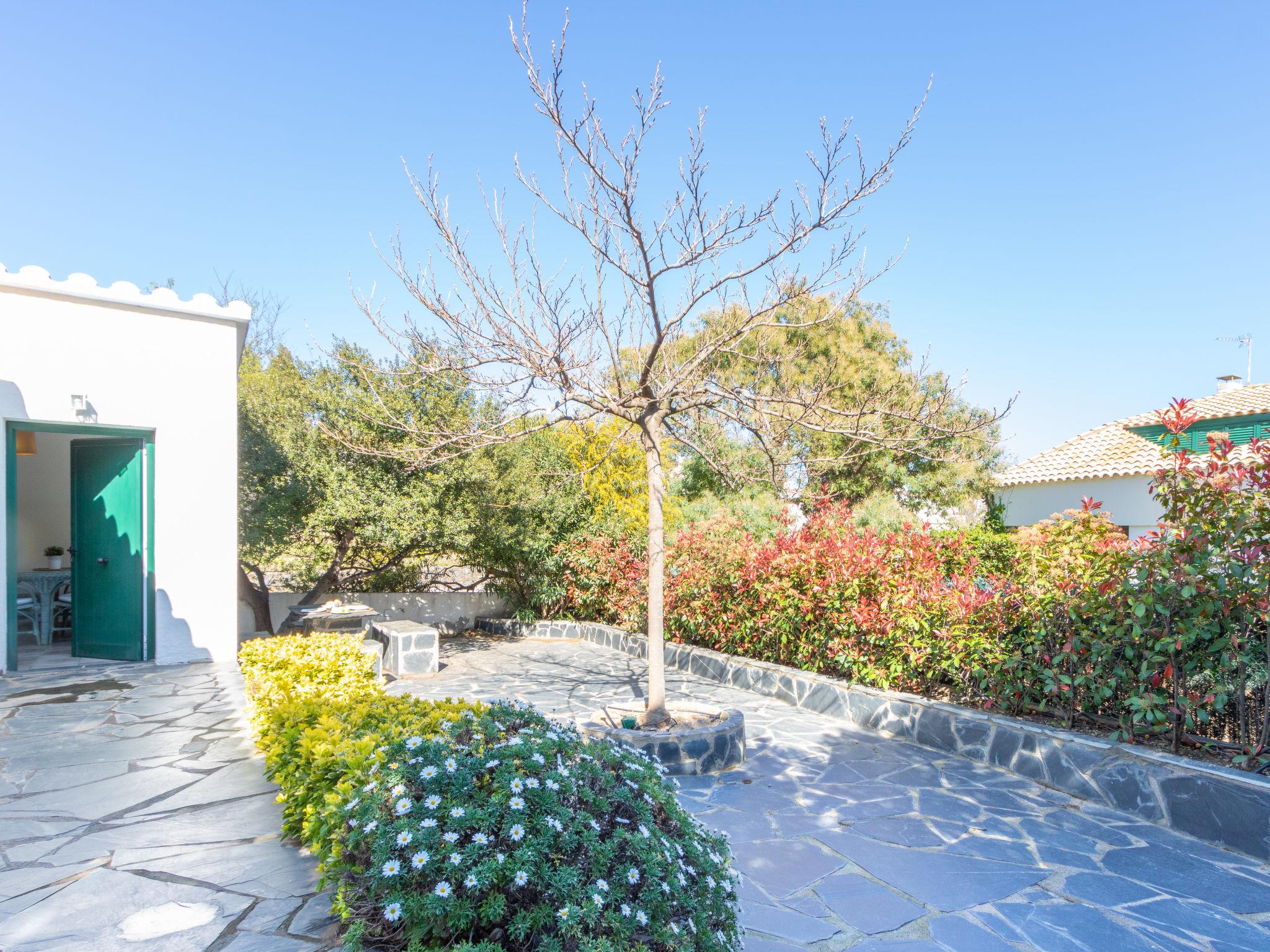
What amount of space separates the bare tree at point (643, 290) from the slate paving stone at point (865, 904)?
221cm

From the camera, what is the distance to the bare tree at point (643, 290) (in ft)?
14.3

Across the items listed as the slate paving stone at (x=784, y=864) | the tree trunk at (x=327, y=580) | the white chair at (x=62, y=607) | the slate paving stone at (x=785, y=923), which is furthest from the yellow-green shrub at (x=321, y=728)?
the white chair at (x=62, y=607)

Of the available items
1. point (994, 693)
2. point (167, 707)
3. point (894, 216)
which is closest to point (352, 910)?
point (167, 707)

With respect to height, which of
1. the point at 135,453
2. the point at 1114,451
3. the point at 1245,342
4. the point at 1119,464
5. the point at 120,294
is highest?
the point at 1245,342

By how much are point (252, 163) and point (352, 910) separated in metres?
13.5

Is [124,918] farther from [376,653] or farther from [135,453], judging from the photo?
[135,453]

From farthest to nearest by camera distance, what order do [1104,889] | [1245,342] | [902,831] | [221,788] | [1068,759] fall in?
[1245,342] → [1068,759] → [902,831] → [221,788] → [1104,889]

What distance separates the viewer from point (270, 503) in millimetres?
9305

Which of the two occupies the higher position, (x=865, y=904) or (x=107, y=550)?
(x=107, y=550)

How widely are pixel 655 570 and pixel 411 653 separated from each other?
4877 millimetres

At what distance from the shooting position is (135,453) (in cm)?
746

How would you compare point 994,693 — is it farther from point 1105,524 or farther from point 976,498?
point 976,498

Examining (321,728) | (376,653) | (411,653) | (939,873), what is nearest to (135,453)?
(376,653)

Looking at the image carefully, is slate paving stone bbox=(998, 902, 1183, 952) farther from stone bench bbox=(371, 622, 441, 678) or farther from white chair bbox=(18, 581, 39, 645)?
white chair bbox=(18, 581, 39, 645)
